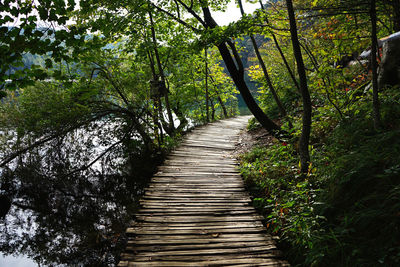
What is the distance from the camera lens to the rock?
4664 mm

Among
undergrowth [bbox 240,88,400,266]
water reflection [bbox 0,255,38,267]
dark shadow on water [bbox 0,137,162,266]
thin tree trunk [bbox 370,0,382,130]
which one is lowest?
water reflection [bbox 0,255,38,267]

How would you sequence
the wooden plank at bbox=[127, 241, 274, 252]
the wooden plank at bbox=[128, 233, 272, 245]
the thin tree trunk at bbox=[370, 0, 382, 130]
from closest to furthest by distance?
1. the wooden plank at bbox=[127, 241, 274, 252]
2. the wooden plank at bbox=[128, 233, 272, 245]
3. the thin tree trunk at bbox=[370, 0, 382, 130]

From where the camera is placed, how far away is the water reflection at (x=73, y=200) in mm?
5582

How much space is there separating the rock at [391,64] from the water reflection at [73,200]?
6.70 metres

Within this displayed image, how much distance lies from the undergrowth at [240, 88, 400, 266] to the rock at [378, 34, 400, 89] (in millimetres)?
514

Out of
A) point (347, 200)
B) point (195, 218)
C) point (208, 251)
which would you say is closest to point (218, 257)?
point (208, 251)

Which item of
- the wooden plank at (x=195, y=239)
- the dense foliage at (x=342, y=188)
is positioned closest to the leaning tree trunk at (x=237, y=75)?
the dense foliage at (x=342, y=188)

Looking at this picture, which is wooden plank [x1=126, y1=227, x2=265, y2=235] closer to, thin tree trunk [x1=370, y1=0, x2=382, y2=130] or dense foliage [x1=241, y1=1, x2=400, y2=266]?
dense foliage [x1=241, y1=1, x2=400, y2=266]

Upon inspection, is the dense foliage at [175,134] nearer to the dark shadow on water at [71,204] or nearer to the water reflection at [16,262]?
the dark shadow on water at [71,204]

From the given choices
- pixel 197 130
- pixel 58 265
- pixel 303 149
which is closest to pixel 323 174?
pixel 303 149

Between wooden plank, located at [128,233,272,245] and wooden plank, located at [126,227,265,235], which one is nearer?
wooden plank, located at [128,233,272,245]

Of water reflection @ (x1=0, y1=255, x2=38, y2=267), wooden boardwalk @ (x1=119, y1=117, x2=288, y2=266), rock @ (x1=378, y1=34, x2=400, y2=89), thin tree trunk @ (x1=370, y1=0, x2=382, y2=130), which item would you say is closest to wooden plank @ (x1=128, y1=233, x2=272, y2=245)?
wooden boardwalk @ (x1=119, y1=117, x2=288, y2=266)

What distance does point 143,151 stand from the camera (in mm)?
9375

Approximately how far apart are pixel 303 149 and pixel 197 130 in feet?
24.9
